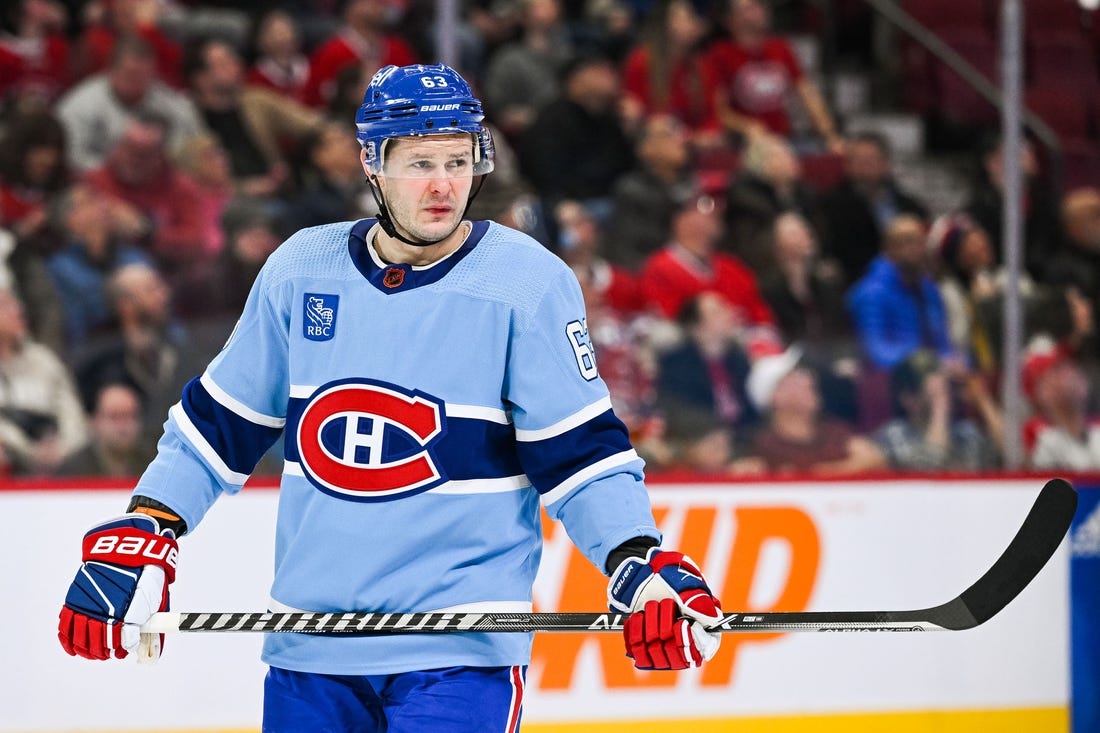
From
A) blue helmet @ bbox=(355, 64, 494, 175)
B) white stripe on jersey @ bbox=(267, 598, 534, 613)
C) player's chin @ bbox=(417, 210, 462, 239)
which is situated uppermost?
blue helmet @ bbox=(355, 64, 494, 175)

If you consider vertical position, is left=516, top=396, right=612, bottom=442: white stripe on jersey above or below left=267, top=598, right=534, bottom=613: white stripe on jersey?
above

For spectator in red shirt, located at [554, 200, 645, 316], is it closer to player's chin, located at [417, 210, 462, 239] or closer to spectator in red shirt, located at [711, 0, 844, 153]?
spectator in red shirt, located at [711, 0, 844, 153]

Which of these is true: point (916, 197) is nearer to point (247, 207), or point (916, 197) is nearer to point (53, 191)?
point (247, 207)

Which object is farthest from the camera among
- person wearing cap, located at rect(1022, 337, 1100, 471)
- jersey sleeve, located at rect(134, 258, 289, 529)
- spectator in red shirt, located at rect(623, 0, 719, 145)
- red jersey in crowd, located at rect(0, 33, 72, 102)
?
spectator in red shirt, located at rect(623, 0, 719, 145)

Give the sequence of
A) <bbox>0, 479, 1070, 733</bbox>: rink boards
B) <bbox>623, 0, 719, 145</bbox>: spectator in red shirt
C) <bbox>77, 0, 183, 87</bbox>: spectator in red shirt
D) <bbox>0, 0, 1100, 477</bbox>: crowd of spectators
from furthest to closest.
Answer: <bbox>623, 0, 719, 145</bbox>: spectator in red shirt
<bbox>77, 0, 183, 87</bbox>: spectator in red shirt
<bbox>0, 0, 1100, 477</bbox>: crowd of spectators
<bbox>0, 479, 1070, 733</bbox>: rink boards

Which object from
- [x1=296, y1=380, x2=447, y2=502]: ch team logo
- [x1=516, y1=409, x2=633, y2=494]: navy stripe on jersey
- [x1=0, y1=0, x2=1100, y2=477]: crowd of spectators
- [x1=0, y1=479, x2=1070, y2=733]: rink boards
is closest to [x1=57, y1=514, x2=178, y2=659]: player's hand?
[x1=296, y1=380, x2=447, y2=502]: ch team logo

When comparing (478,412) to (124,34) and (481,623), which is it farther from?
(124,34)

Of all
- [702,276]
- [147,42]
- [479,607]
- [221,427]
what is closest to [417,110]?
[221,427]

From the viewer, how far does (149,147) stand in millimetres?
4375

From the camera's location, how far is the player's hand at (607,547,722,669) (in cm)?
199

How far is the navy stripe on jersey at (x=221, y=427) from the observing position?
2238mm

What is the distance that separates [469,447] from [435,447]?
43 millimetres

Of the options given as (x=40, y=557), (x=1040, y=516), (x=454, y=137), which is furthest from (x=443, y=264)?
(x=40, y=557)

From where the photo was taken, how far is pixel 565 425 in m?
2.11
